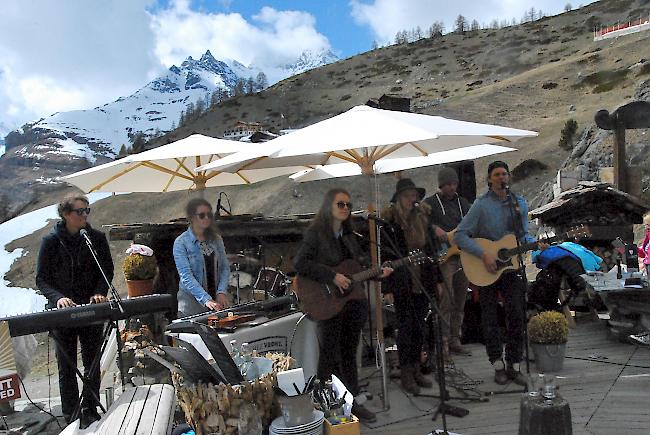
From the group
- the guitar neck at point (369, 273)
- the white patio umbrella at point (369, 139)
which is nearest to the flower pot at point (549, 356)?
the white patio umbrella at point (369, 139)

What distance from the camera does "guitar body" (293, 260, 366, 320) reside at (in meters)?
4.52

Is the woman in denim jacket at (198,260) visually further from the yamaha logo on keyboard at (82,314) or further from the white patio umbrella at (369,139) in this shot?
the yamaha logo on keyboard at (82,314)

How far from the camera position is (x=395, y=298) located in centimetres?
502

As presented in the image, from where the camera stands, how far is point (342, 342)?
15.2 feet

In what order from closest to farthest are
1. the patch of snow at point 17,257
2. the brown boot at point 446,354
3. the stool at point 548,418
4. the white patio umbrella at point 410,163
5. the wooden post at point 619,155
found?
the stool at point 548,418, the brown boot at point 446,354, the white patio umbrella at point 410,163, the wooden post at point 619,155, the patch of snow at point 17,257

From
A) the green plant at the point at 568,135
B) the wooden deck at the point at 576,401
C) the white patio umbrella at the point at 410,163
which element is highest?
the green plant at the point at 568,135

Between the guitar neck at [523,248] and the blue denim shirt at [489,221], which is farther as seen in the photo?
the blue denim shirt at [489,221]

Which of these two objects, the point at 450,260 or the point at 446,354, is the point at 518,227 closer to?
the point at 450,260

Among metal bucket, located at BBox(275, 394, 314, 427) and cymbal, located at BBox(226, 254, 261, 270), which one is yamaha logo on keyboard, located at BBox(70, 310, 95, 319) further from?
cymbal, located at BBox(226, 254, 261, 270)

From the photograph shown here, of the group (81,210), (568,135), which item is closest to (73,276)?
(81,210)

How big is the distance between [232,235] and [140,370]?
2.07m

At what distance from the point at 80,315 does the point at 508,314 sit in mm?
3344

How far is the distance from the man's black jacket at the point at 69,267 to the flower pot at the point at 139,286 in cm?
199

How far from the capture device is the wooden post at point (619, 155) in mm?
10641
